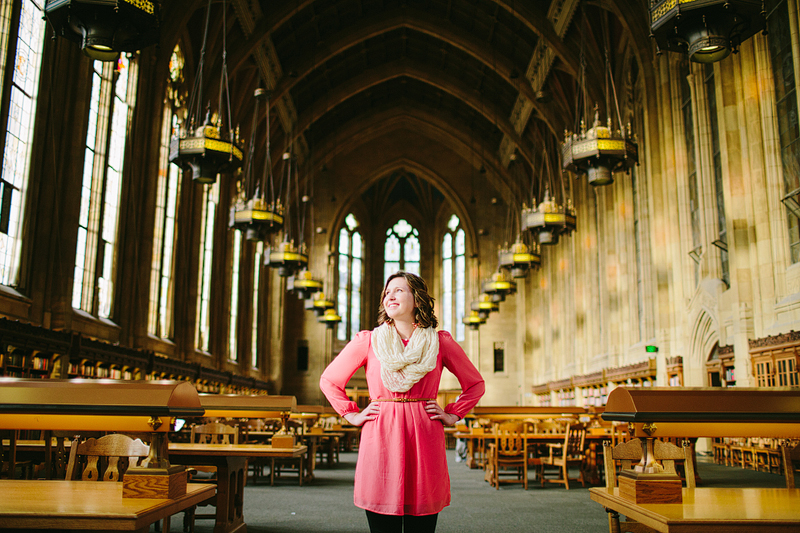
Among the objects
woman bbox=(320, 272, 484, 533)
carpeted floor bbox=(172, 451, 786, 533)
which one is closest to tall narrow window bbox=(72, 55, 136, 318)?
carpeted floor bbox=(172, 451, 786, 533)

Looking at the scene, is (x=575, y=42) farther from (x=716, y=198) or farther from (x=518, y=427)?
(x=518, y=427)

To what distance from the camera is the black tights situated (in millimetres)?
2539

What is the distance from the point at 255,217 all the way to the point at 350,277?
22.6 m

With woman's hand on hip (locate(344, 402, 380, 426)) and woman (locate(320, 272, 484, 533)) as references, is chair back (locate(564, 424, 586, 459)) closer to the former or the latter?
woman (locate(320, 272, 484, 533))

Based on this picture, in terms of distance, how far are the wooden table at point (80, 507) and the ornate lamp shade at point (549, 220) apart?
1143 centimetres

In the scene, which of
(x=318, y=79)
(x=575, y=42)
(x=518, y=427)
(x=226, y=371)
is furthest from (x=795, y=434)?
(x=318, y=79)

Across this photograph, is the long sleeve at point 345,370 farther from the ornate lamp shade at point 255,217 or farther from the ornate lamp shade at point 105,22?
the ornate lamp shade at point 255,217

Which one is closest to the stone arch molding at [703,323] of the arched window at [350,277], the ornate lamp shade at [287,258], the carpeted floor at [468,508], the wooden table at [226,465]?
the carpeted floor at [468,508]

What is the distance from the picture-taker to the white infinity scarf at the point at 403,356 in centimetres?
262

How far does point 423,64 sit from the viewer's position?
2678 cm

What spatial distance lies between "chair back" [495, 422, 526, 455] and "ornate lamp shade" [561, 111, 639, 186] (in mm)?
4009

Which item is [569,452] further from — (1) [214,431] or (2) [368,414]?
(2) [368,414]

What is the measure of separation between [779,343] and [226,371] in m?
16.2

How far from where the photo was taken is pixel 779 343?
10.2 metres
